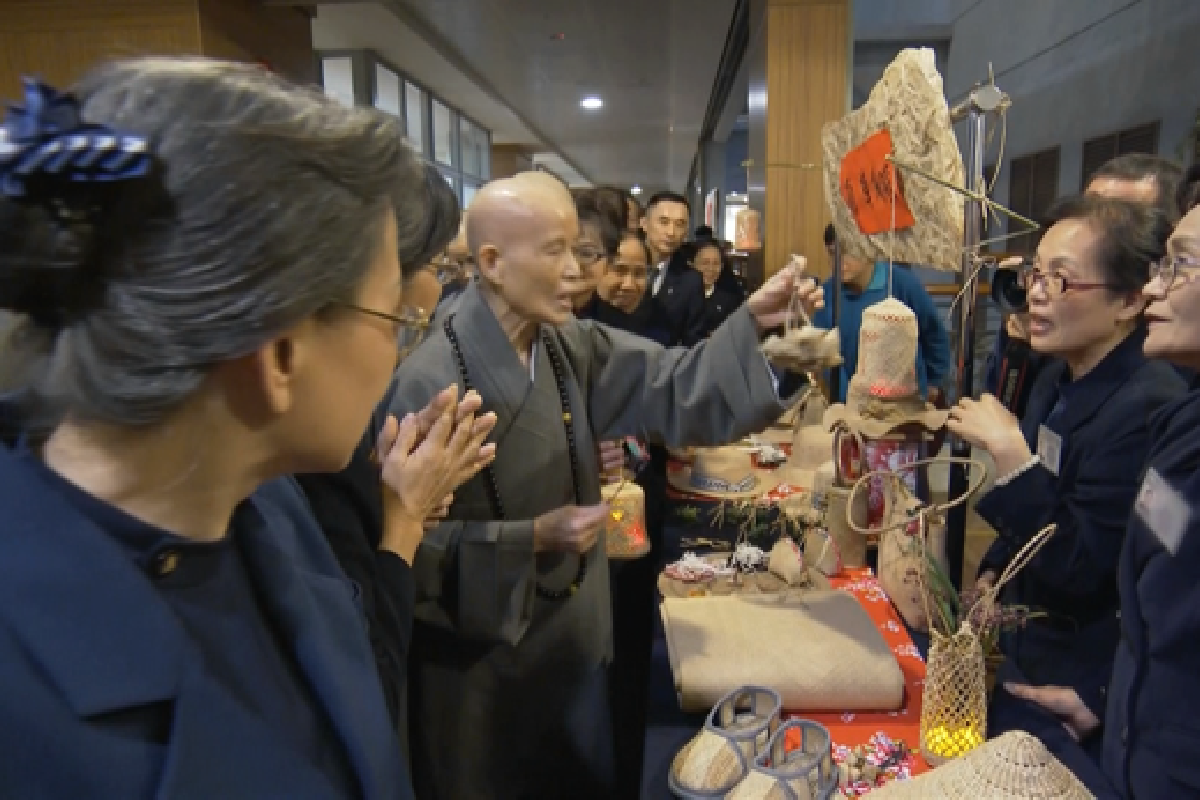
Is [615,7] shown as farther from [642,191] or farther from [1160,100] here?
[642,191]

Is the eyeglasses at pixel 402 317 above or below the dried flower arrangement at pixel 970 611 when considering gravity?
above

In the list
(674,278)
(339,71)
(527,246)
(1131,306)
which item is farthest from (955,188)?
(339,71)

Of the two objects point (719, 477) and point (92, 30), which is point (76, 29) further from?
point (719, 477)

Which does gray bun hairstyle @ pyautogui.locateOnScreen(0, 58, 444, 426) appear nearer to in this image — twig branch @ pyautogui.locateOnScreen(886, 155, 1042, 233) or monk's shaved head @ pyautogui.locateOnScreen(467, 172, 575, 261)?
monk's shaved head @ pyautogui.locateOnScreen(467, 172, 575, 261)

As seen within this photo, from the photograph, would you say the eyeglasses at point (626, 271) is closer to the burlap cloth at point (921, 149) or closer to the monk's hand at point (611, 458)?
the monk's hand at point (611, 458)

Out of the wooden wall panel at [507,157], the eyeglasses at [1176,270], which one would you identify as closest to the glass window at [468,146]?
the wooden wall panel at [507,157]

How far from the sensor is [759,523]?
2178 mm

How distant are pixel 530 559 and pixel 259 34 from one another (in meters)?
3.68

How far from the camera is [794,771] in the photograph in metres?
1.06

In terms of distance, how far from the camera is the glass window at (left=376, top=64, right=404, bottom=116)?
21.2 ft

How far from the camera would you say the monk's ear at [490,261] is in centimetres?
155

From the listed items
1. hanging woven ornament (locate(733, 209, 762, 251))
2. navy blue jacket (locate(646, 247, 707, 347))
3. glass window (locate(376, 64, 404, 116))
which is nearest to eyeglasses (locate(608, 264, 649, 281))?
navy blue jacket (locate(646, 247, 707, 347))

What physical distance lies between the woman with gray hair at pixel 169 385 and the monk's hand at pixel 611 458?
1.18 m

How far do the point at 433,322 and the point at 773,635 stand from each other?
33.7 inches
